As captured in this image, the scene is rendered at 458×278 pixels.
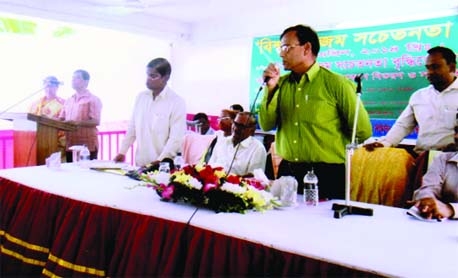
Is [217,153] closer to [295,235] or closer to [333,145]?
[333,145]

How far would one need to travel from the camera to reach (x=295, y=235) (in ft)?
4.93

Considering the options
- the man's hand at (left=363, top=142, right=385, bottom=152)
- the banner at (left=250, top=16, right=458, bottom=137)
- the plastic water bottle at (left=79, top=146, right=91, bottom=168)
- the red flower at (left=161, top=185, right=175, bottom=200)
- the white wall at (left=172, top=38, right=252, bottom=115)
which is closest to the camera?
the red flower at (left=161, top=185, right=175, bottom=200)

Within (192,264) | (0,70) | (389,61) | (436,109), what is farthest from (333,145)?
(0,70)

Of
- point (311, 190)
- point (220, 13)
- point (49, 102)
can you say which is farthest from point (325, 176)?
point (220, 13)

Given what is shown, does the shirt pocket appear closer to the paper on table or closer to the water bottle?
the water bottle

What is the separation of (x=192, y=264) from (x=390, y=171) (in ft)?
6.74

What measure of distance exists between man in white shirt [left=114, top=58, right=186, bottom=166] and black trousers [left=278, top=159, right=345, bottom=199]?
3.16 feet

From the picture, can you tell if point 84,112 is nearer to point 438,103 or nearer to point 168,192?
point 168,192

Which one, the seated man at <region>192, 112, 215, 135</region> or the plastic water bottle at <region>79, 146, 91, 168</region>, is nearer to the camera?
the plastic water bottle at <region>79, 146, 91, 168</region>

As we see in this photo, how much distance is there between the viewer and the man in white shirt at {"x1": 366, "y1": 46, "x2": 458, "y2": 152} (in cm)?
323

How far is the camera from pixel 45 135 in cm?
342

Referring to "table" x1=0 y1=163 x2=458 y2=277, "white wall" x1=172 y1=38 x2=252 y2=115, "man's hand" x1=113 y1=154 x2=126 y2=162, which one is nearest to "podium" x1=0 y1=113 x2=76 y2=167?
"man's hand" x1=113 y1=154 x2=126 y2=162

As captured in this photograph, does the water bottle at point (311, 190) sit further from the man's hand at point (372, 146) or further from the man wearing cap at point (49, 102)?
the man wearing cap at point (49, 102)

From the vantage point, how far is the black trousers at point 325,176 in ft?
7.02
